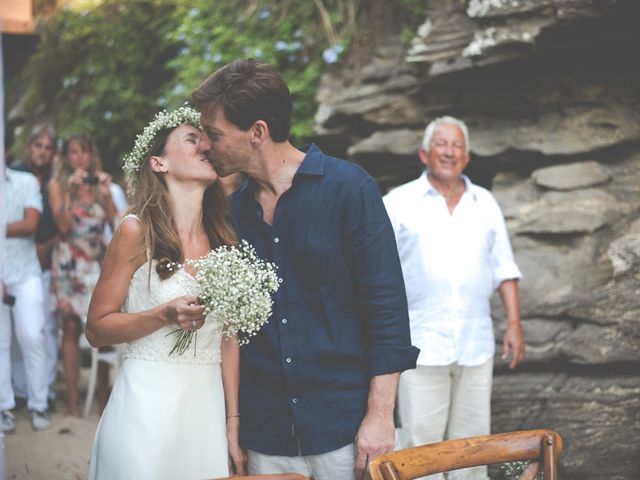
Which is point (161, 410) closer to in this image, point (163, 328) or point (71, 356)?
point (163, 328)

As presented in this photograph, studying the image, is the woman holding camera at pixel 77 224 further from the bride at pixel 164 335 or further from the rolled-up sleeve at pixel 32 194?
the bride at pixel 164 335

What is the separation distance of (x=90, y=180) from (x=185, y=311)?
163 inches

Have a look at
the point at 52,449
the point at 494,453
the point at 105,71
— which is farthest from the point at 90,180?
the point at 494,453

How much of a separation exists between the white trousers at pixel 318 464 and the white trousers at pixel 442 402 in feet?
6.69

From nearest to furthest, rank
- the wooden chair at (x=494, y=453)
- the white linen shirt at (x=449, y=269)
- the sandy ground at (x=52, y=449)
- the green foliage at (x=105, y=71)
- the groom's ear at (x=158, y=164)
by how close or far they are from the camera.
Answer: the wooden chair at (x=494, y=453)
the groom's ear at (x=158, y=164)
the white linen shirt at (x=449, y=269)
the sandy ground at (x=52, y=449)
the green foliage at (x=105, y=71)

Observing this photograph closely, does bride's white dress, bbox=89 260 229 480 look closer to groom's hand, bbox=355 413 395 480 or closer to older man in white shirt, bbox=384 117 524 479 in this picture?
groom's hand, bbox=355 413 395 480

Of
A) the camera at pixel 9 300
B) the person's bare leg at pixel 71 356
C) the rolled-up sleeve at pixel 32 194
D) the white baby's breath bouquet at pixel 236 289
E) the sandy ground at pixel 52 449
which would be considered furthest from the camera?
the person's bare leg at pixel 71 356

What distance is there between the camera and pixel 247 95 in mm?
2865

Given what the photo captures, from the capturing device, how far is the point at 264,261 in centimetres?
300

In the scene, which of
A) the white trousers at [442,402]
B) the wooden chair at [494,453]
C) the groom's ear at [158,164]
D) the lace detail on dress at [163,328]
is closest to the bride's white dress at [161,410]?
the lace detail on dress at [163,328]

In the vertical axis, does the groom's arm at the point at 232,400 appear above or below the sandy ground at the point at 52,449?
above

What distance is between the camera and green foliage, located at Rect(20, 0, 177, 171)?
9922 mm

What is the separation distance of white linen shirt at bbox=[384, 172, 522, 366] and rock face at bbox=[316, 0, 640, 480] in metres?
0.89

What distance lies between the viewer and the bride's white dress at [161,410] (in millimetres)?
3006
